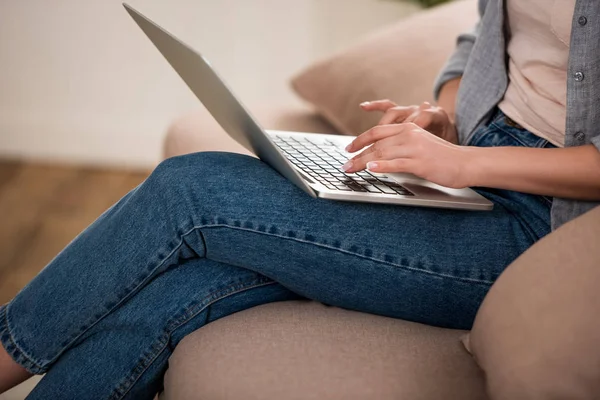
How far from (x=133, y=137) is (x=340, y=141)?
6.15 feet

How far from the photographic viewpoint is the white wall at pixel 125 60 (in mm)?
2719

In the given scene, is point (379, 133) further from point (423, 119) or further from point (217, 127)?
point (217, 127)

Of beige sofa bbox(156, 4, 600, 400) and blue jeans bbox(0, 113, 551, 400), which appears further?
blue jeans bbox(0, 113, 551, 400)

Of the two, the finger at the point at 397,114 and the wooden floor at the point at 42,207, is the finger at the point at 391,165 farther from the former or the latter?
the wooden floor at the point at 42,207

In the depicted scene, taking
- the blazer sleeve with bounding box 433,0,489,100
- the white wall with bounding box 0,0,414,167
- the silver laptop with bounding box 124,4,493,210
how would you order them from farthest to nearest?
1. the white wall with bounding box 0,0,414,167
2. the blazer sleeve with bounding box 433,0,489,100
3. the silver laptop with bounding box 124,4,493,210

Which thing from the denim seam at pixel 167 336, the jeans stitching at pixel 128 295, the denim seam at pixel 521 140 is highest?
the jeans stitching at pixel 128 295

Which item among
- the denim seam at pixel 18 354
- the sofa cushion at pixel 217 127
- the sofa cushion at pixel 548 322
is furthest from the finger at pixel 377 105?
the denim seam at pixel 18 354

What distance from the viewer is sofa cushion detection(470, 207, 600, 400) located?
2.23ft

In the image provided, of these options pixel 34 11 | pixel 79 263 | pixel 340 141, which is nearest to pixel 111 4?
pixel 34 11

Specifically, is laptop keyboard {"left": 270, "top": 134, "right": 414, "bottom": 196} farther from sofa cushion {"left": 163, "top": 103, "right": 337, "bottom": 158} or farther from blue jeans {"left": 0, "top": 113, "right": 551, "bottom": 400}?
sofa cushion {"left": 163, "top": 103, "right": 337, "bottom": 158}

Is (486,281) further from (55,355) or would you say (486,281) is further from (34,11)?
(34,11)

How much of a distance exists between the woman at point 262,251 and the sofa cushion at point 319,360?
0.03 meters

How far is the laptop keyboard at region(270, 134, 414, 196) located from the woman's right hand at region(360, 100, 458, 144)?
89 millimetres

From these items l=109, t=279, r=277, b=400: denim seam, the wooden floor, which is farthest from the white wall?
l=109, t=279, r=277, b=400: denim seam
